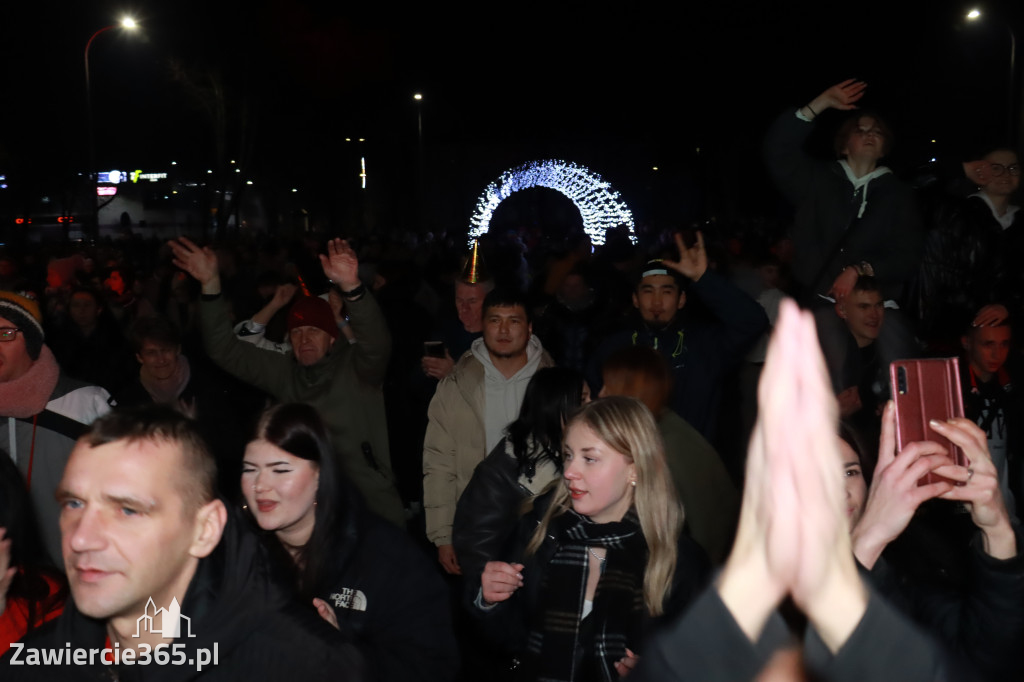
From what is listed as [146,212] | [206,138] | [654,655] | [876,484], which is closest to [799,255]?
[876,484]

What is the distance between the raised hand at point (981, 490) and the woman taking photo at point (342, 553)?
182 cm

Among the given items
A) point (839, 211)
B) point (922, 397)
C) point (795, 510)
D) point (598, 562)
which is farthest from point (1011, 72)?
point (795, 510)

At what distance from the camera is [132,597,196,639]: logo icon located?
8.24 ft

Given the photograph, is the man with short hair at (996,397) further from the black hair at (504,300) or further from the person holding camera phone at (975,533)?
the person holding camera phone at (975,533)

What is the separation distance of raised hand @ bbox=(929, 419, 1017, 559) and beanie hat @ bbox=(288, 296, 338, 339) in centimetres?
419

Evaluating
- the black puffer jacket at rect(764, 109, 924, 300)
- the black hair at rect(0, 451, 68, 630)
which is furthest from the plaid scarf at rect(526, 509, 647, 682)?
the black puffer jacket at rect(764, 109, 924, 300)

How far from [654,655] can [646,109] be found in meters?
35.8

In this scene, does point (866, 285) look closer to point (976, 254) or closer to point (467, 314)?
point (976, 254)

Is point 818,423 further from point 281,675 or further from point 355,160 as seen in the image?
point 355,160

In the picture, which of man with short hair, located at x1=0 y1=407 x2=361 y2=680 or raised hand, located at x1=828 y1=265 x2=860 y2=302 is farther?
raised hand, located at x1=828 y1=265 x2=860 y2=302

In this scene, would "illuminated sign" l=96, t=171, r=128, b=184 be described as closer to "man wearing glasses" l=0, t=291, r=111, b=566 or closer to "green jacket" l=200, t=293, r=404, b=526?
"green jacket" l=200, t=293, r=404, b=526

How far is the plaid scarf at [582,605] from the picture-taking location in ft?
11.3

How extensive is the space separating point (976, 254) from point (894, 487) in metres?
3.86

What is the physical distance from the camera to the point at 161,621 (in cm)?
253
